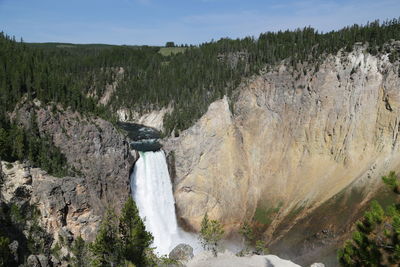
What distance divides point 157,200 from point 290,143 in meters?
22.1

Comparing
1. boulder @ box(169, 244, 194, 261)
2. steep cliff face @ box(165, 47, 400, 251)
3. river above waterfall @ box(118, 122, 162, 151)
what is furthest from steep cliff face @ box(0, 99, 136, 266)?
steep cliff face @ box(165, 47, 400, 251)

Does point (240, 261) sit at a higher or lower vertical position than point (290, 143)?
lower

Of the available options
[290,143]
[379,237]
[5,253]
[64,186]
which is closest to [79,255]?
[5,253]

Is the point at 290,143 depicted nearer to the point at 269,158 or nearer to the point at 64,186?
the point at 269,158

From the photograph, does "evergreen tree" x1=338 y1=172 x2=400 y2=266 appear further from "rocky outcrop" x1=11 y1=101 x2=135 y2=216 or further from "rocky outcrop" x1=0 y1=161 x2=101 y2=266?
"rocky outcrop" x1=11 y1=101 x2=135 y2=216

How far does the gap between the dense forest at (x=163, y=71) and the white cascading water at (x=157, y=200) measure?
10445 mm

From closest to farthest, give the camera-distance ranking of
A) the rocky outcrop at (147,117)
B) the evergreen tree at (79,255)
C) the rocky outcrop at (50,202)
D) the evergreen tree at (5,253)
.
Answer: the evergreen tree at (5,253), the evergreen tree at (79,255), the rocky outcrop at (50,202), the rocky outcrop at (147,117)

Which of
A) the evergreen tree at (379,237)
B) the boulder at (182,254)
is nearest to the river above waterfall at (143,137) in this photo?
the boulder at (182,254)

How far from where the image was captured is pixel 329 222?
51656 mm

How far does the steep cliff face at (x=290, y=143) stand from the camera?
5653cm

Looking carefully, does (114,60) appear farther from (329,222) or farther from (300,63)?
(329,222)

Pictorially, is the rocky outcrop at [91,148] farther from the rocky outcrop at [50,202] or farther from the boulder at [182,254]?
the boulder at [182,254]

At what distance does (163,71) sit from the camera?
118 meters

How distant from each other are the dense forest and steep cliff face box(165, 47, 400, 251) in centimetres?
488
